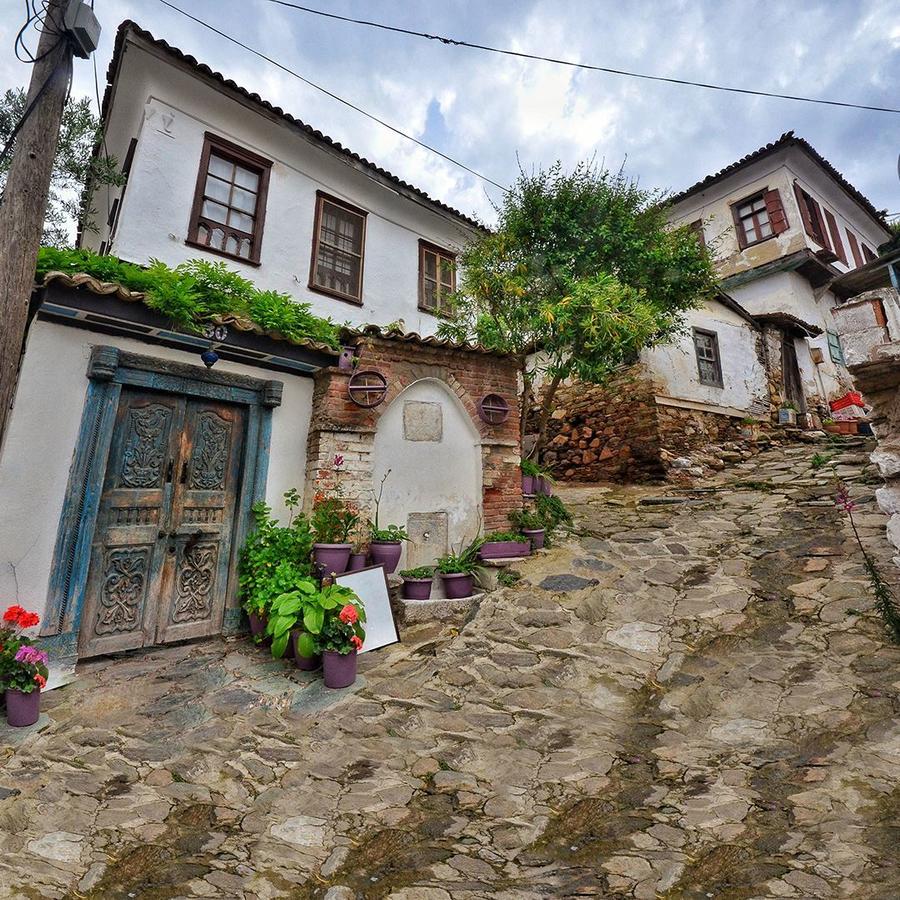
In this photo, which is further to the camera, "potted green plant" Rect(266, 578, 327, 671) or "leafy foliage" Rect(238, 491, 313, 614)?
"leafy foliage" Rect(238, 491, 313, 614)

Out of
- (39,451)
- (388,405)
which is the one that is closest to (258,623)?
(39,451)

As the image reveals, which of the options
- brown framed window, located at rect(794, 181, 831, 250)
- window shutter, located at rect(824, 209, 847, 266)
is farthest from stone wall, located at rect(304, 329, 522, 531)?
window shutter, located at rect(824, 209, 847, 266)

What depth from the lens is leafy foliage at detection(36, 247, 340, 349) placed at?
4.70 meters

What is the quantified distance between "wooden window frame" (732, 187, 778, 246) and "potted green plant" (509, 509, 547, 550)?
13221mm

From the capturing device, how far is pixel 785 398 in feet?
41.6

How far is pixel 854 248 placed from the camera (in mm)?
16250

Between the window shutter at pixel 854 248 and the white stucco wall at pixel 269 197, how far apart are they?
49.3 feet

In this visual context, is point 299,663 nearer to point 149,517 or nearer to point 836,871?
point 149,517

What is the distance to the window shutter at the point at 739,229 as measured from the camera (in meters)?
14.7

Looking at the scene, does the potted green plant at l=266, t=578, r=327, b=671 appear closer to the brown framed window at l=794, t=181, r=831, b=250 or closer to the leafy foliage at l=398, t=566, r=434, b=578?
the leafy foliage at l=398, t=566, r=434, b=578

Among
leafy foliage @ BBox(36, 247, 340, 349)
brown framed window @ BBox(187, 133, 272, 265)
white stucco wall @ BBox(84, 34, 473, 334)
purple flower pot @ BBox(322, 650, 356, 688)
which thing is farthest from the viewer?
brown framed window @ BBox(187, 133, 272, 265)

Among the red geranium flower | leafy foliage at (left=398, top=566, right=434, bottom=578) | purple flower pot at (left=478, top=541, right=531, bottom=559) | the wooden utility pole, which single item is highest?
the wooden utility pole

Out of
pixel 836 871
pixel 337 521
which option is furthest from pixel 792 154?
pixel 836 871

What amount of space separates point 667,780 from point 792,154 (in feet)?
58.1
